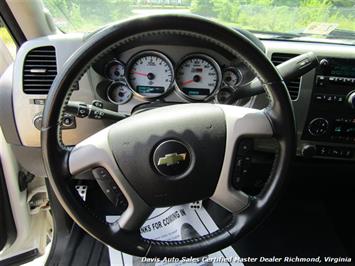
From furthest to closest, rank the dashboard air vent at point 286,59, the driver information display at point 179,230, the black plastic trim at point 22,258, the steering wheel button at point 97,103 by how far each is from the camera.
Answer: the black plastic trim at point 22,258, the driver information display at point 179,230, the dashboard air vent at point 286,59, the steering wheel button at point 97,103

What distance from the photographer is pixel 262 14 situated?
50.2 inches

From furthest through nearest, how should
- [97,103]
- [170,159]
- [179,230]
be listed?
[179,230] < [97,103] < [170,159]

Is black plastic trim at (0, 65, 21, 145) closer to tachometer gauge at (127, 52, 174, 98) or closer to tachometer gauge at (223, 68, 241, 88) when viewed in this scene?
tachometer gauge at (127, 52, 174, 98)

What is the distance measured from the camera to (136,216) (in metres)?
0.89

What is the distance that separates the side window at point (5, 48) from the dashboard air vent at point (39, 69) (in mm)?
275

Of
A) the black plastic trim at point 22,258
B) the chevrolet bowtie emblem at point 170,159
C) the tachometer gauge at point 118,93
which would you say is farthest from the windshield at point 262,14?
the black plastic trim at point 22,258

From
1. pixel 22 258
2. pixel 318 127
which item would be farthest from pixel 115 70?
pixel 22 258

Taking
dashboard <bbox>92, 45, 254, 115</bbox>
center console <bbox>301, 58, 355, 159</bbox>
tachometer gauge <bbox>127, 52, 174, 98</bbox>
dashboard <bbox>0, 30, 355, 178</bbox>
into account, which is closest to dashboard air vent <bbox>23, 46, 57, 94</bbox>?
dashboard <bbox>0, 30, 355, 178</bbox>

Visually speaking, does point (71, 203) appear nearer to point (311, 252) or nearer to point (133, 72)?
point (133, 72)

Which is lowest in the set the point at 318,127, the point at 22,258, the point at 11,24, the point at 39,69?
the point at 22,258

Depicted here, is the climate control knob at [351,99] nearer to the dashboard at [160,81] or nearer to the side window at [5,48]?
the dashboard at [160,81]

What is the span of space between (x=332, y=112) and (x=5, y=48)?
1.20 metres

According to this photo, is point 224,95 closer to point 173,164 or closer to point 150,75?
point 150,75

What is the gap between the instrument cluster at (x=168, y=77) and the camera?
45.1 inches
